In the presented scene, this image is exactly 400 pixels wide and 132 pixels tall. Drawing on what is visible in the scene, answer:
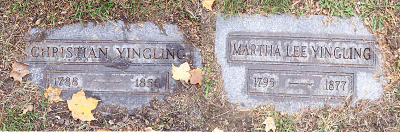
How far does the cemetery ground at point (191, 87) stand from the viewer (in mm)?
2305

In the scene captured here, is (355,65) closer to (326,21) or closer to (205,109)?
(326,21)

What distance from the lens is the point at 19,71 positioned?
233 cm

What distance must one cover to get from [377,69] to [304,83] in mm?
795

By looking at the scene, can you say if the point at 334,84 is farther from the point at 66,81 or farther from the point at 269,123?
the point at 66,81

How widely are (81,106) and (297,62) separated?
2350 mm

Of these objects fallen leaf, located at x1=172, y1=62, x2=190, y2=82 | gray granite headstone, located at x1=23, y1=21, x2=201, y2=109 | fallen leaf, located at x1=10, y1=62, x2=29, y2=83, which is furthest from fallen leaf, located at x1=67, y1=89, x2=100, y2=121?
fallen leaf, located at x1=172, y1=62, x2=190, y2=82

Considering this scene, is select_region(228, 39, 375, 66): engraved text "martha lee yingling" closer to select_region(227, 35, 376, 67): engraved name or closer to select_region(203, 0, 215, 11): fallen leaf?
select_region(227, 35, 376, 67): engraved name

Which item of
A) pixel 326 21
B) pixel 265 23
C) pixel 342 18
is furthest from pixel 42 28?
pixel 342 18

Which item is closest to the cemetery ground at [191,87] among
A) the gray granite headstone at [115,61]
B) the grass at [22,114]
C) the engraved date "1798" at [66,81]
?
the grass at [22,114]

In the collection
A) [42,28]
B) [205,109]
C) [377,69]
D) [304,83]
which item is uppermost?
[42,28]

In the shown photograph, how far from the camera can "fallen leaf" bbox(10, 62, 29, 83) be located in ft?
7.63

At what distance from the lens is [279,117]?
7.56ft

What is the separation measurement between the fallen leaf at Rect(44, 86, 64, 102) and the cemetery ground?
0.05 metres

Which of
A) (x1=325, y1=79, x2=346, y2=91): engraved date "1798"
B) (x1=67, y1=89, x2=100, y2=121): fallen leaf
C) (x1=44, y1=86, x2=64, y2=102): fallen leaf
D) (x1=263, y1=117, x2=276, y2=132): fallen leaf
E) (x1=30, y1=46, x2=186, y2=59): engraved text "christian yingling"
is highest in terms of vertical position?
(x1=30, y1=46, x2=186, y2=59): engraved text "christian yingling"
